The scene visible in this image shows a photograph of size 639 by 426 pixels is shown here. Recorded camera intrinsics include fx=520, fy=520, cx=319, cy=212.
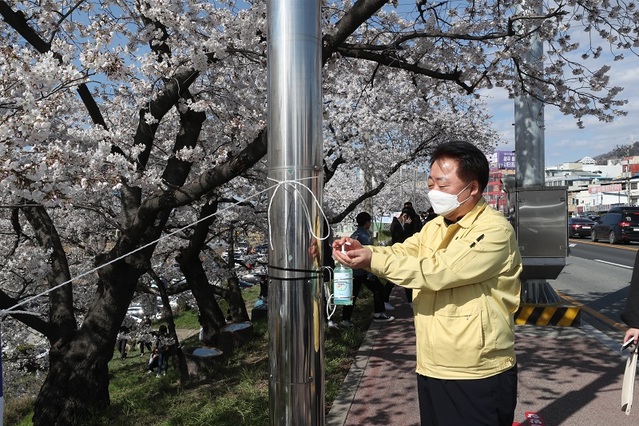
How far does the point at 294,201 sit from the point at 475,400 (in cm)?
119

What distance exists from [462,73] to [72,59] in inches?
191

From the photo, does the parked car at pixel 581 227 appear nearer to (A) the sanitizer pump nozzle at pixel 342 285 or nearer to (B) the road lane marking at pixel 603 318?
(B) the road lane marking at pixel 603 318

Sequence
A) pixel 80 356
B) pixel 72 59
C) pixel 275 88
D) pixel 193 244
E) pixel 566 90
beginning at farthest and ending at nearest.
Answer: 1. pixel 193 244
2. pixel 566 90
3. pixel 80 356
4. pixel 72 59
5. pixel 275 88

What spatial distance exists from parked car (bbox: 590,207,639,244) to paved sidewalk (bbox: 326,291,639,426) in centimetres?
1940

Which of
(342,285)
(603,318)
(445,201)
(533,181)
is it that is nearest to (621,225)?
(603,318)

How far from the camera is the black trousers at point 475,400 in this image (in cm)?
228

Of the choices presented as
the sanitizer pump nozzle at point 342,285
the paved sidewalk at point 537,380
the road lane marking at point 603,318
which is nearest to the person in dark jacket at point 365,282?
the paved sidewalk at point 537,380

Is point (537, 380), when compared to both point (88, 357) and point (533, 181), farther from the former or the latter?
point (88, 357)

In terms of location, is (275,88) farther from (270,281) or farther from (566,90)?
(566,90)

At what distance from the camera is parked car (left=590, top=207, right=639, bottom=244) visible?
24047 millimetres

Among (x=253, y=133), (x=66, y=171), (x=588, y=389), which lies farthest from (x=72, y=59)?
(x=588, y=389)

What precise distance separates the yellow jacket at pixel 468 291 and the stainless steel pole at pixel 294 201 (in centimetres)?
37

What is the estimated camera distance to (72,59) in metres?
5.26

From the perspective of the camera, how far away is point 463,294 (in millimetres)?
2281
